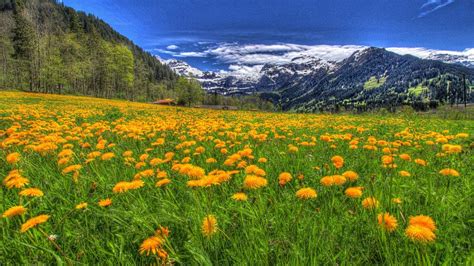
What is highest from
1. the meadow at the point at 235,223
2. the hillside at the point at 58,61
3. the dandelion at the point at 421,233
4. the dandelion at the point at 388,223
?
the hillside at the point at 58,61

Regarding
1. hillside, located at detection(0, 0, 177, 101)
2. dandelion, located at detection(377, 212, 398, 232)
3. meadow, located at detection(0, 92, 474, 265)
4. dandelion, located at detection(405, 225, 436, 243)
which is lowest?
meadow, located at detection(0, 92, 474, 265)

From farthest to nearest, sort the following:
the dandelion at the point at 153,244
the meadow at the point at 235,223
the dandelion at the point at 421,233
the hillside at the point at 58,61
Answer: the hillside at the point at 58,61 < the meadow at the point at 235,223 < the dandelion at the point at 153,244 < the dandelion at the point at 421,233

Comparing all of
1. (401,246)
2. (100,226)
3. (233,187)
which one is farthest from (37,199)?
(401,246)

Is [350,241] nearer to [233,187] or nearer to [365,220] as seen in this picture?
[365,220]

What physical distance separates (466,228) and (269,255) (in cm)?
151

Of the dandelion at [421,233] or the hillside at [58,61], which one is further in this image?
the hillside at [58,61]

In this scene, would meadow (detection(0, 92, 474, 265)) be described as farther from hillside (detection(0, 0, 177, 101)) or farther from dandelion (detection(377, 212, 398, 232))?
hillside (detection(0, 0, 177, 101))

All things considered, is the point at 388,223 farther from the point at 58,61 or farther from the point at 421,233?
the point at 58,61

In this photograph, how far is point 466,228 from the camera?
2.08m

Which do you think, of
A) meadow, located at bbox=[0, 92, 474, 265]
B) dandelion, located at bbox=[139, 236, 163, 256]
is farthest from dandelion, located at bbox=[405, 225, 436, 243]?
dandelion, located at bbox=[139, 236, 163, 256]

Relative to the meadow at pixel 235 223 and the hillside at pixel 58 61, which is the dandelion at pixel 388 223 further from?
the hillside at pixel 58 61

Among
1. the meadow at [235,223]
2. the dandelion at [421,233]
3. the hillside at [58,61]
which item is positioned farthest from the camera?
the hillside at [58,61]

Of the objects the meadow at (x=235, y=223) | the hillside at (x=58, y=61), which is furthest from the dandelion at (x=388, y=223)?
the hillside at (x=58, y=61)

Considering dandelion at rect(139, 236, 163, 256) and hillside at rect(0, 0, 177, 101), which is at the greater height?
hillside at rect(0, 0, 177, 101)
